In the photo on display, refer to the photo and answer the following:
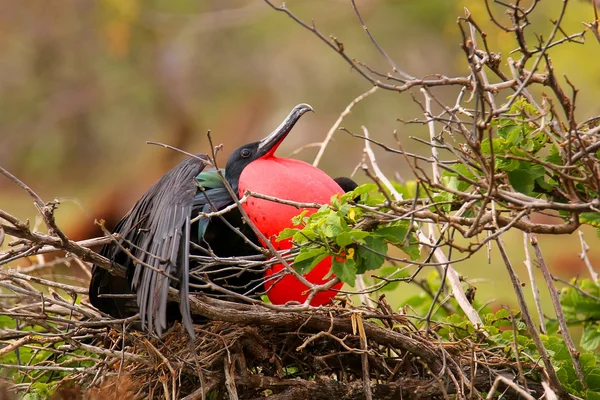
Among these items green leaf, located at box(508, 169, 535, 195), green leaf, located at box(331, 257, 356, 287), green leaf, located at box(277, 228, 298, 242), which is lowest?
green leaf, located at box(331, 257, 356, 287)

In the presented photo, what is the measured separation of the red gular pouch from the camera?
2035mm

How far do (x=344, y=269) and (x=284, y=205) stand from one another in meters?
0.31

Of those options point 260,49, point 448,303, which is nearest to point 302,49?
point 260,49

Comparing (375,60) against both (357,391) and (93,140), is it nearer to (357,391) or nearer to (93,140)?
(93,140)

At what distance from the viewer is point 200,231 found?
2.17 metres

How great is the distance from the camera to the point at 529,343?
210 centimetres

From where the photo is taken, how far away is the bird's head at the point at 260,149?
2340 millimetres

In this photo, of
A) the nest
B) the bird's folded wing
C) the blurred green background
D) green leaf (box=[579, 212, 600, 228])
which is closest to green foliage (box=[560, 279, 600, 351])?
the nest

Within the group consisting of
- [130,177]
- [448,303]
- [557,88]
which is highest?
[130,177]

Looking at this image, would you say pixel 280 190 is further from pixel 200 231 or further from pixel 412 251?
pixel 412 251

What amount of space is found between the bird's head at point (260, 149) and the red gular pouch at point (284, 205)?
0.61 feet

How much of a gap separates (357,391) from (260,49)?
8889mm

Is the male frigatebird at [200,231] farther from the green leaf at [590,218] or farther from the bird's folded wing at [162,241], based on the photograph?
the green leaf at [590,218]

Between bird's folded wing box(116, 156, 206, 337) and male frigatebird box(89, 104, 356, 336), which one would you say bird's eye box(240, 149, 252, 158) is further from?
bird's folded wing box(116, 156, 206, 337)
